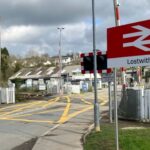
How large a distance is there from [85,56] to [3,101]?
2475 cm

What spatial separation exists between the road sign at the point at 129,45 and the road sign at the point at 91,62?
6.77m

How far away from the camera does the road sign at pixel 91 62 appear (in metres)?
16.9

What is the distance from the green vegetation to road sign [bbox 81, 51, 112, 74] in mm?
2369

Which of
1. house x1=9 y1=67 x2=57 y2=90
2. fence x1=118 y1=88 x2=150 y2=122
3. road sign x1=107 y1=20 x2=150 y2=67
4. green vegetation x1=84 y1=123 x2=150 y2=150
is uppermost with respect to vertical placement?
house x1=9 y1=67 x2=57 y2=90

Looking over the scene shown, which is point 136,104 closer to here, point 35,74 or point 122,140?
point 122,140

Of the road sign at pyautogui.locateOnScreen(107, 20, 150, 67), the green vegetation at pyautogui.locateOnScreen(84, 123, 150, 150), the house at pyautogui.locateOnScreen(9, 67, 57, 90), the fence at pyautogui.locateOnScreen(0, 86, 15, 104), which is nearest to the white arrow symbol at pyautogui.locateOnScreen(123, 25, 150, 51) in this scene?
the road sign at pyautogui.locateOnScreen(107, 20, 150, 67)

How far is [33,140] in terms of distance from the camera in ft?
50.4

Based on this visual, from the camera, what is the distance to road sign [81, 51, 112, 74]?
55.5ft

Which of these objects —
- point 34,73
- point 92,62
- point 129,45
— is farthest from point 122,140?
point 34,73

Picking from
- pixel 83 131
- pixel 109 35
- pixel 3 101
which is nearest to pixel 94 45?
pixel 83 131

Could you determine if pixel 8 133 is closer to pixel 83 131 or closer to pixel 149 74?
pixel 83 131

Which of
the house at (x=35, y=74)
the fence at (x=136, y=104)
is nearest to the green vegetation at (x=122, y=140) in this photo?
the fence at (x=136, y=104)

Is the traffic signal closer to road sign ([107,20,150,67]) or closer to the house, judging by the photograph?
road sign ([107,20,150,67])

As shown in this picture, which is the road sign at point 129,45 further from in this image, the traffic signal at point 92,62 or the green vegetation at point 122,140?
the traffic signal at point 92,62
